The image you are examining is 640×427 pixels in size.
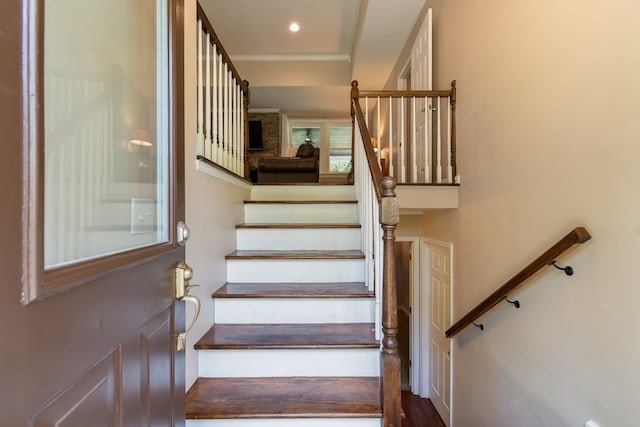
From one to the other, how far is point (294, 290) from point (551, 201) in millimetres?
1484

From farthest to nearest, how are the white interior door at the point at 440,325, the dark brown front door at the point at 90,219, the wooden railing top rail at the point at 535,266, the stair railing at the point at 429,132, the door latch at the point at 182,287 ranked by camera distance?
the white interior door at the point at 440,325
the stair railing at the point at 429,132
the wooden railing top rail at the point at 535,266
the door latch at the point at 182,287
the dark brown front door at the point at 90,219

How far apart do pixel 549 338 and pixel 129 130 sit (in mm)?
2025

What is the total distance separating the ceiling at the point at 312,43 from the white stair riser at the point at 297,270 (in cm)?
286

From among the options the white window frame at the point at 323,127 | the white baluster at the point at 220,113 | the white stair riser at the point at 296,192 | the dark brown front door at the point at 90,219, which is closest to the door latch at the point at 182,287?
the dark brown front door at the point at 90,219

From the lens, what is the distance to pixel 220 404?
144 cm

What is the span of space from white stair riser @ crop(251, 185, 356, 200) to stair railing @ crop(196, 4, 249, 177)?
1.30ft

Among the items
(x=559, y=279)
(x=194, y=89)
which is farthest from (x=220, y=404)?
(x=559, y=279)

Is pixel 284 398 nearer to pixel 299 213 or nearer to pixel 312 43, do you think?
pixel 299 213

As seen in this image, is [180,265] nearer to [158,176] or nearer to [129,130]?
[158,176]

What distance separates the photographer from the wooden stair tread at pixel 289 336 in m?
1.64

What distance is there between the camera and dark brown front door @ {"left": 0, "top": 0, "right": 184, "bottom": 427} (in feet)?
1.39

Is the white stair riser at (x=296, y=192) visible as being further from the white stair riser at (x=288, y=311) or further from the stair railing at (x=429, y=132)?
the white stair riser at (x=288, y=311)

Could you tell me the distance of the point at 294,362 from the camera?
1.66 meters

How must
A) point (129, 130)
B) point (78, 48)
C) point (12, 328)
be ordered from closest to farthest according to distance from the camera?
1. point (12, 328)
2. point (78, 48)
3. point (129, 130)
